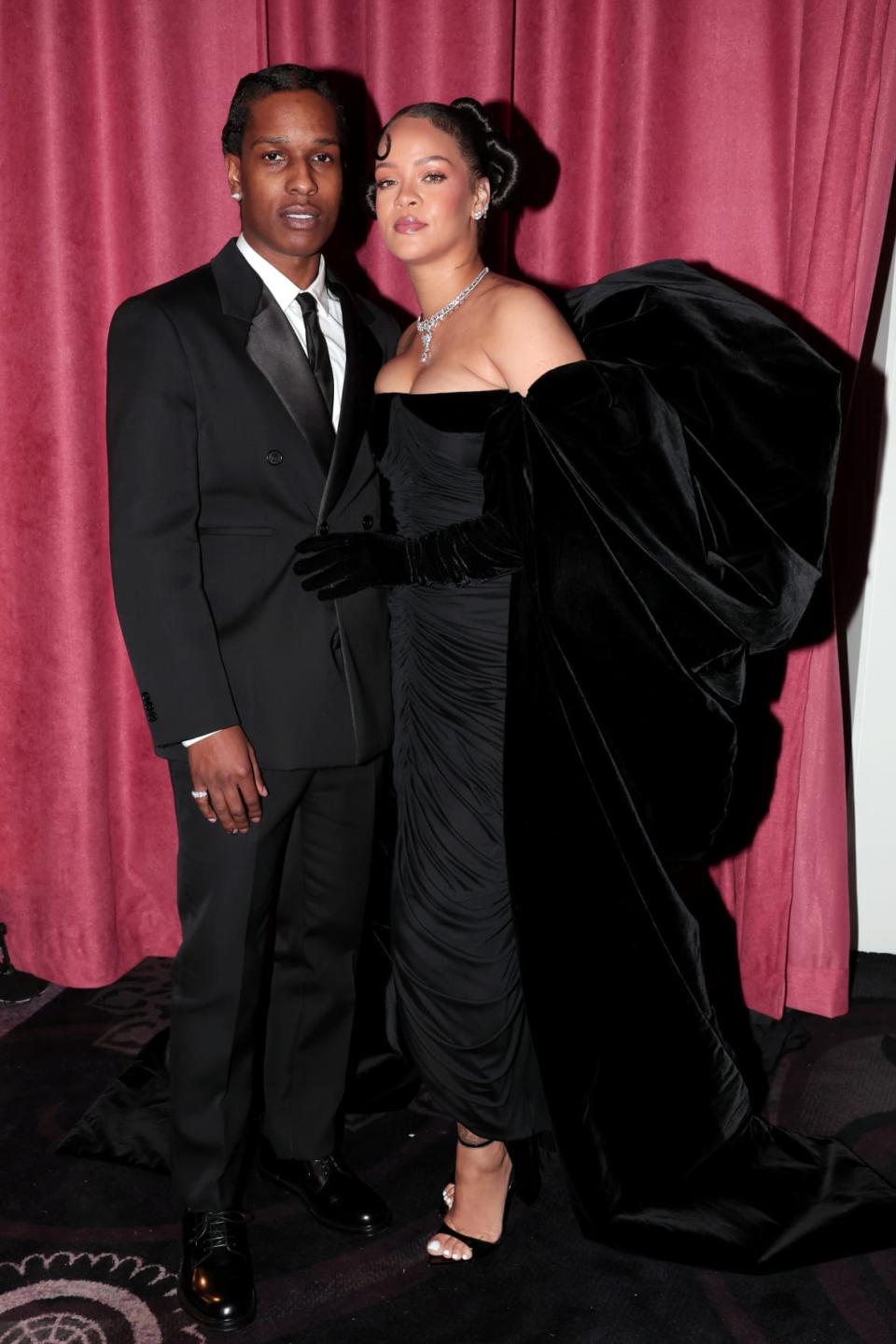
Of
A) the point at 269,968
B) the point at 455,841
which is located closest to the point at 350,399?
the point at 455,841

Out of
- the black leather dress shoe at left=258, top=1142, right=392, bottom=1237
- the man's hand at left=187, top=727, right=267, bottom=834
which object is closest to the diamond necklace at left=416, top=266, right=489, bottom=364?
the man's hand at left=187, top=727, right=267, bottom=834

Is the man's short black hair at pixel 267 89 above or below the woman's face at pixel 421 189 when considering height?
above

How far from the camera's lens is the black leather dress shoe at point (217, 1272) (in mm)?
1741

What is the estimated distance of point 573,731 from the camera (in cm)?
169

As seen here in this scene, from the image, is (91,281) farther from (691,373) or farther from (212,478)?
(691,373)

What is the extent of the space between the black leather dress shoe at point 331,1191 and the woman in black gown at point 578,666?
4.8 inches

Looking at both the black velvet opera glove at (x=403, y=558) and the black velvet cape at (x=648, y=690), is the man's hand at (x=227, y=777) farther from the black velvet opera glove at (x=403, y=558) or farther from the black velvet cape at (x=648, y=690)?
the black velvet cape at (x=648, y=690)

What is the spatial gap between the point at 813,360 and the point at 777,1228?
1.32 meters

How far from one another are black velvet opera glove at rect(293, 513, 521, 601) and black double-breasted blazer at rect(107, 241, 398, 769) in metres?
0.04

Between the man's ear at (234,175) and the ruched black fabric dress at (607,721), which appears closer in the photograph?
the ruched black fabric dress at (607,721)

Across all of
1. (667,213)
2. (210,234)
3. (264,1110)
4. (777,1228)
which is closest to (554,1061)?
(777,1228)

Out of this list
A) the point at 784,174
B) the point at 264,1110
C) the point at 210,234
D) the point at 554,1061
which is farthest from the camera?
the point at 210,234

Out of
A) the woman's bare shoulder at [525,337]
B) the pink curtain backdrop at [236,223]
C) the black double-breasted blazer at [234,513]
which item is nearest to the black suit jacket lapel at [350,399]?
the black double-breasted blazer at [234,513]

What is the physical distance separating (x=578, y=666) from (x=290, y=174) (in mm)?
833
